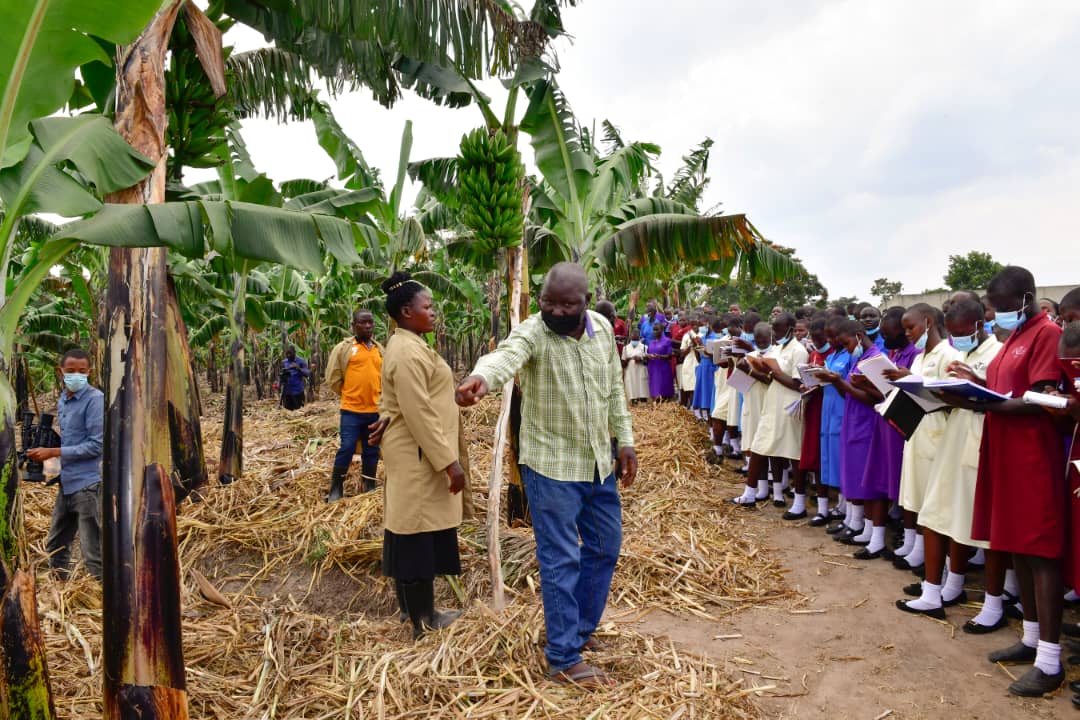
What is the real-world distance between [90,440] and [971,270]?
38.9m

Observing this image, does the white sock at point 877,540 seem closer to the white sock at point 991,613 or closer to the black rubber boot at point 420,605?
the white sock at point 991,613

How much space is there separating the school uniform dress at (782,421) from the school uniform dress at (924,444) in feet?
6.42

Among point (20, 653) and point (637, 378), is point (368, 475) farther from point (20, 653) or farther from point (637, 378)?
point (637, 378)

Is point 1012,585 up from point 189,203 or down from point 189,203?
down

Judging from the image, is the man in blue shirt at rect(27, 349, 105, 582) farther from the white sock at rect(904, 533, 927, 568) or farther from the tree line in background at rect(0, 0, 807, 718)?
the white sock at rect(904, 533, 927, 568)

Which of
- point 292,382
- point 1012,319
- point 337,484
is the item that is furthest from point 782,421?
point 292,382

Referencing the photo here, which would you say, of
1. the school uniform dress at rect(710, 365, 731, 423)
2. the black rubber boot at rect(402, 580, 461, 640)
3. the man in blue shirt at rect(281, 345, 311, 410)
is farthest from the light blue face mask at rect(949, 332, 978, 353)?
the man in blue shirt at rect(281, 345, 311, 410)

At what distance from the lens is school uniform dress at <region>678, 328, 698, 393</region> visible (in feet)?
38.2

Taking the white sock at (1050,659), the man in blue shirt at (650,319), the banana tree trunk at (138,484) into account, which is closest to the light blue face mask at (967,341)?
the white sock at (1050,659)

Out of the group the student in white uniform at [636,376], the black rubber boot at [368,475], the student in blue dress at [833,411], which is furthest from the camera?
the student in white uniform at [636,376]

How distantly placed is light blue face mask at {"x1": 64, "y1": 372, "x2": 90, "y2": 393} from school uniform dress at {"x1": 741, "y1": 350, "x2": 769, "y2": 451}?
6.51 m

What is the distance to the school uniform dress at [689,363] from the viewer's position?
11641 mm

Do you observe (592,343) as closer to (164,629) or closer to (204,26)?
(164,629)

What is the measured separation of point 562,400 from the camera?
130 inches
